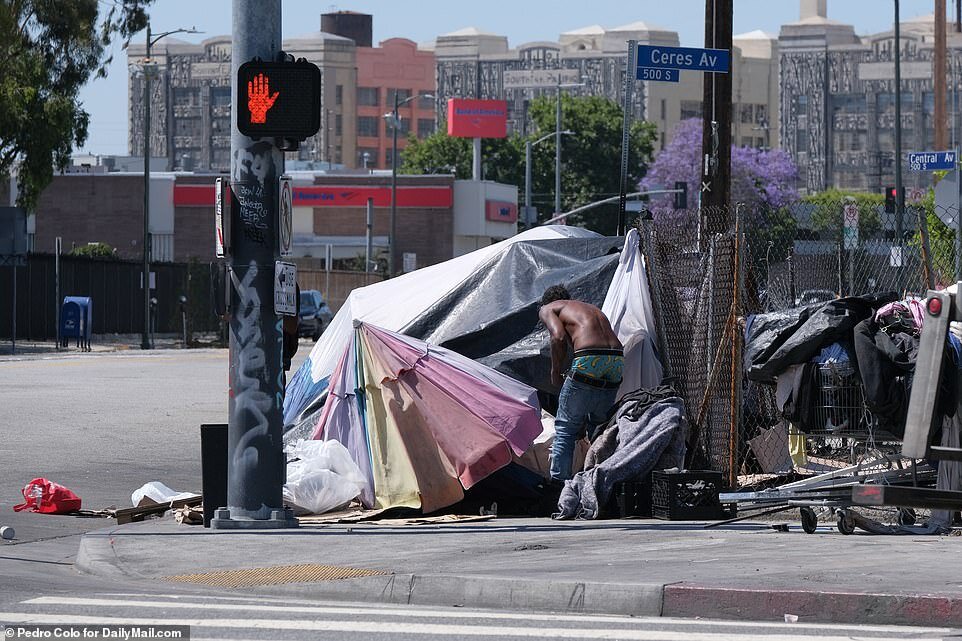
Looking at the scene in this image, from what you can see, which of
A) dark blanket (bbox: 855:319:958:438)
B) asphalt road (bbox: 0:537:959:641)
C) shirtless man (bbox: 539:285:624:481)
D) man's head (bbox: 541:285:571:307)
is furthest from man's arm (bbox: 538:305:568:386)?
asphalt road (bbox: 0:537:959:641)

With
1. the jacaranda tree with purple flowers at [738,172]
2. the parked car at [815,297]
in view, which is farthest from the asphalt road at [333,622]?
the jacaranda tree with purple flowers at [738,172]

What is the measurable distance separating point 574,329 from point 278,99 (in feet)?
10.2

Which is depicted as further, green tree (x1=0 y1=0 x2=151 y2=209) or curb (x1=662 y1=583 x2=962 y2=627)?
green tree (x1=0 y1=0 x2=151 y2=209)

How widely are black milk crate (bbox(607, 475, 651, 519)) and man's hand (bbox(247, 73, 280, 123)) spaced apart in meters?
3.74

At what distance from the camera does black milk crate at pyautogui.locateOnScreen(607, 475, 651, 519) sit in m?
12.4

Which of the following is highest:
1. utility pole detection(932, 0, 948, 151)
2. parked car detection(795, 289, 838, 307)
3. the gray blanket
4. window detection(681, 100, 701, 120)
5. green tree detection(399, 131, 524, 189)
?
window detection(681, 100, 701, 120)

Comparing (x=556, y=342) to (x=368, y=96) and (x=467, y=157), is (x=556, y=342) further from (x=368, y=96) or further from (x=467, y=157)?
(x=368, y=96)

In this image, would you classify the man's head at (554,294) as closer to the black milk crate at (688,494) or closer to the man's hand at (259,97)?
the black milk crate at (688,494)

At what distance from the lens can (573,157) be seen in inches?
4375

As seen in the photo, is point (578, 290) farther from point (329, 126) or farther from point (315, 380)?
point (329, 126)

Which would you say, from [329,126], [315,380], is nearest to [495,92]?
[329,126]

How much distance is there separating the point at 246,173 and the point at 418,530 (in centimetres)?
278

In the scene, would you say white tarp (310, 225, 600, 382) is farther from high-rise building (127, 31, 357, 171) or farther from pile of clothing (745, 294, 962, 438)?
high-rise building (127, 31, 357, 171)

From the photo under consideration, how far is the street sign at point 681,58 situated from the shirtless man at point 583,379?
11.5 feet
